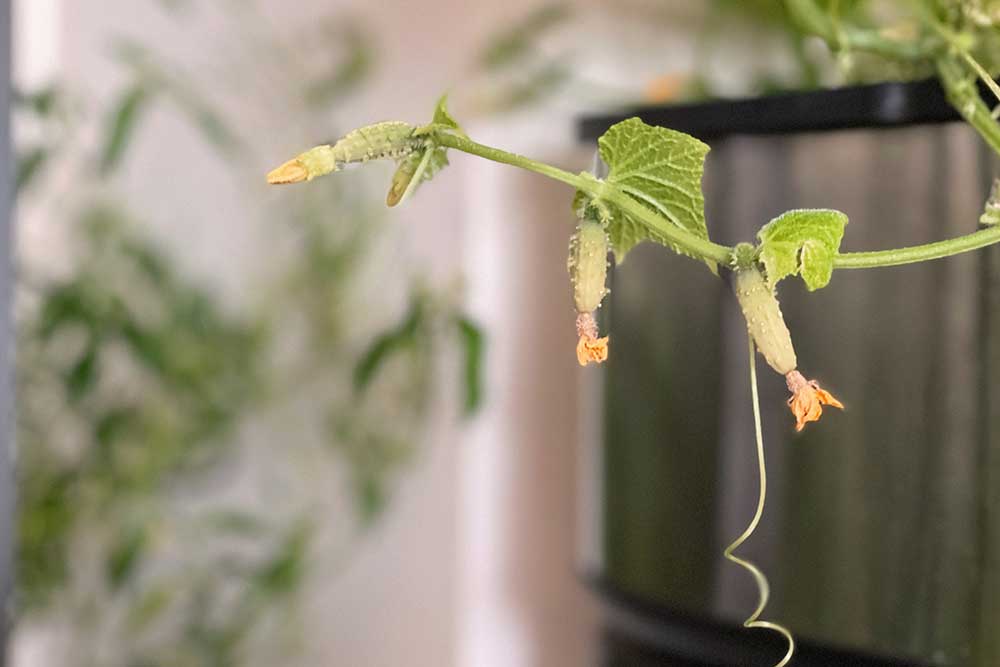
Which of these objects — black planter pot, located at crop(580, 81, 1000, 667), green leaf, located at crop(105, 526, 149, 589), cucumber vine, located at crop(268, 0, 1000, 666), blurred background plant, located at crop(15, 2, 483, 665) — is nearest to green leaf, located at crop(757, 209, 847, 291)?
cucumber vine, located at crop(268, 0, 1000, 666)

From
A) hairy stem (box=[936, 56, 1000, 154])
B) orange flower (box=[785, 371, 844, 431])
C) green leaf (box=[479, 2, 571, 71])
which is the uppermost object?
green leaf (box=[479, 2, 571, 71])

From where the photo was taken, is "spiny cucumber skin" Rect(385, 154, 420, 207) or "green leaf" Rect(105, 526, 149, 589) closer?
"spiny cucumber skin" Rect(385, 154, 420, 207)

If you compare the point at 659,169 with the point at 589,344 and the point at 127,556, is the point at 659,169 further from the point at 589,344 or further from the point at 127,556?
the point at 127,556

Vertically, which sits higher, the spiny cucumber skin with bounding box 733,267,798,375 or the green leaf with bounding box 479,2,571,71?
the green leaf with bounding box 479,2,571,71

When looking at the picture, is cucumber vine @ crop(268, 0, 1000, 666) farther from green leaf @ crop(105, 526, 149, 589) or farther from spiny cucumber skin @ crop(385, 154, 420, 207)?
green leaf @ crop(105, 526, 149, 589)

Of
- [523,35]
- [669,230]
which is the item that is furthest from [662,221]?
[523,35]

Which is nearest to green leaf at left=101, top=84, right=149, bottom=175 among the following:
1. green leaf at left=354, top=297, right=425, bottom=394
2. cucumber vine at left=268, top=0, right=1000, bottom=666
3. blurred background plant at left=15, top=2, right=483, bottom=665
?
blurred background plant at left=15, top=2, right=483, bottom=665

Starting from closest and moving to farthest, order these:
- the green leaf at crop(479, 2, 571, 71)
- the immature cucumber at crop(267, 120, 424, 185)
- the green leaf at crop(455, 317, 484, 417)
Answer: the immature cucumber at crop(267, 120, 424, 185), the green leaf at crop(455, 317, 484, 417), the green leaf at crop(479, 2, 571, 71)

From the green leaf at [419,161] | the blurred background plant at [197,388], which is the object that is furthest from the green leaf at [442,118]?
the blurred background plant at [197,388]

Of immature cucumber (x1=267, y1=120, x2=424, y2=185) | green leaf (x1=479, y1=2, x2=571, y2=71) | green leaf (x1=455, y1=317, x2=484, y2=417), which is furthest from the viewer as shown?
green leaf (x1=479, y1=2, x2=571, y2=71)

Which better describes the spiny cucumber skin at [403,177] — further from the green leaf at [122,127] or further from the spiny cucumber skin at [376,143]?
the green leaf at [122,127]
